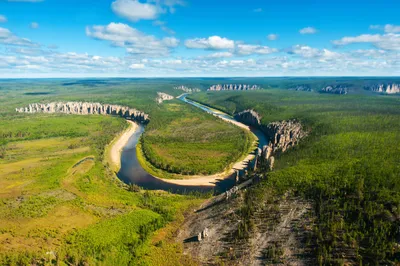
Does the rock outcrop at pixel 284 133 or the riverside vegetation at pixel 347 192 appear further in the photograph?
the rock outcrop at pixel 284 133

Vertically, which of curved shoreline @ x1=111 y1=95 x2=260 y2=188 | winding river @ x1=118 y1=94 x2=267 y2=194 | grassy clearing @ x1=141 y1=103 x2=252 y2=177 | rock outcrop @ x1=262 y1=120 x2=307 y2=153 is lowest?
winding river @ x1=118 y1=94 x2=267 y2=194

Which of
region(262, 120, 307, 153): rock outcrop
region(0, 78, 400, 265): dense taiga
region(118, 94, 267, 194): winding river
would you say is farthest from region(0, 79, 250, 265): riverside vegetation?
region(262, 120, 307, 153): rock outcrop

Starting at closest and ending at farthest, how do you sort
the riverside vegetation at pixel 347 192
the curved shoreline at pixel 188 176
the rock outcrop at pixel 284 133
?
the riverside vegetation at pixel 347 192, the curved shoreline at pixel 188 176, the rock outcrop at pixel 284 133

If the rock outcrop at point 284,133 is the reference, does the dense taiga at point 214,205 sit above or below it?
below

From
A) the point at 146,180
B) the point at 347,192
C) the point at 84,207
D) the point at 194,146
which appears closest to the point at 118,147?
the point at 194,146

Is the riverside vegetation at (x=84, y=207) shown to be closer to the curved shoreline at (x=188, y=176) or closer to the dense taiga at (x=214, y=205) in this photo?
the dense taiga at (x=214, y=205)

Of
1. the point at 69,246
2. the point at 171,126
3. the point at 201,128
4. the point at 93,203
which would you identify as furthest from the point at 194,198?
the point at 171,126

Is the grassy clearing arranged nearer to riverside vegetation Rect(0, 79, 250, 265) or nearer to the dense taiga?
riverside vegetation Rect(0, 79, 250, 265)

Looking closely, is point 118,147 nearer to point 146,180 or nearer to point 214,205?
point 146,180

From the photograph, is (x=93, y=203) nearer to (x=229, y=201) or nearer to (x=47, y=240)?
(x=47, y=240)

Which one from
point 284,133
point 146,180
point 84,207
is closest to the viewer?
point 84,207

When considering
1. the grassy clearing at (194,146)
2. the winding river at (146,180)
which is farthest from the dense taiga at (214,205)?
the grassy clearing at (194,146)
